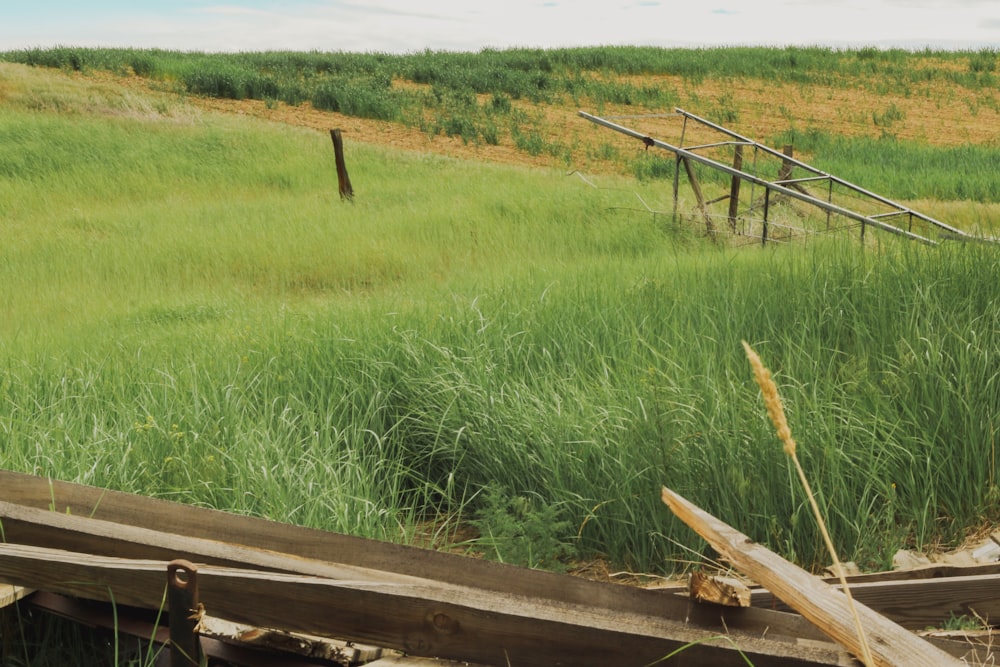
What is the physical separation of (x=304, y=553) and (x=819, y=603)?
146cm

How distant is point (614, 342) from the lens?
5.03 m

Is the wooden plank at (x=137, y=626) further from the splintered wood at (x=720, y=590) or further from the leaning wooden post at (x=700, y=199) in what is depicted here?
the leaning wooden post at (x=700, y=199)

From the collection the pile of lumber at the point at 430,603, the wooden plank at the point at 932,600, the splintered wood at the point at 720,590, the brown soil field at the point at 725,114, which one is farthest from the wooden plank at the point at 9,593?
the brown soil field at the point at 725,114

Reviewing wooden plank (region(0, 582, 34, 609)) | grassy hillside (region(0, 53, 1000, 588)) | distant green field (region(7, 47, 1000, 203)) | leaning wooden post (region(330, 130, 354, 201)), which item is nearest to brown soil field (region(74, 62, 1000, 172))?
distant green field (region(7, 47, 1000, 203))

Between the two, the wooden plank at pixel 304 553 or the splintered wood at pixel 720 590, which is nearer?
the splintered wood at pixel 720 590

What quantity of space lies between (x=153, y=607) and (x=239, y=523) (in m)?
0.37

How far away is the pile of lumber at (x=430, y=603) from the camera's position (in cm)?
205

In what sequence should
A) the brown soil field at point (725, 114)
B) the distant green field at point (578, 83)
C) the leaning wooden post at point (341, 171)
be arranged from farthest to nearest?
the brown soil field at point (725, 114), the distant green field at point (578, 83), the leaning wooden post at point (341, 171)

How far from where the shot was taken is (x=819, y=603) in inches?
75.6

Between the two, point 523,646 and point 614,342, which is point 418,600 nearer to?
point 523,646

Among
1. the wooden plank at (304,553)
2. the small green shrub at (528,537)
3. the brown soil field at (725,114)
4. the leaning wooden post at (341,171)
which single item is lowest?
the small green shrub at (528,537)

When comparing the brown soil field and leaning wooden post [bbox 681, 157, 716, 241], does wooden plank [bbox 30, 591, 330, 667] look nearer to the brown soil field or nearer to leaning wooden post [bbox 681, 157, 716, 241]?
leaning wooden post [bbox 681, 157, 716, 241]

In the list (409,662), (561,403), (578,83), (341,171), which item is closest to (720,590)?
(409,662)

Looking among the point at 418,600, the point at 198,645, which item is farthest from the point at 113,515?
the point at 418,600
